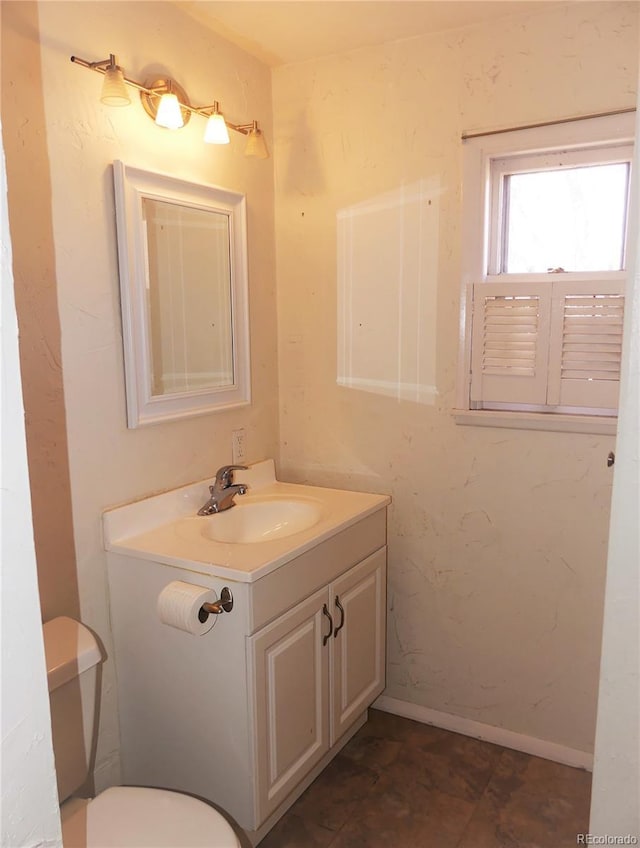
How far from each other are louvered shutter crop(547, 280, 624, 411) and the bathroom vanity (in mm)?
749

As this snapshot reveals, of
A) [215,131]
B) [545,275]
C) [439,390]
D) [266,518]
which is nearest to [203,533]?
[266,518]

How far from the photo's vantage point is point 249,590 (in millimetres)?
1546

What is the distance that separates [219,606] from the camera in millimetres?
1559

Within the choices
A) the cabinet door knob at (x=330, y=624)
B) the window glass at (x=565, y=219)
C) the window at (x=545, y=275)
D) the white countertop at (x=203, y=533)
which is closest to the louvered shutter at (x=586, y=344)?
the window at (x=545, y=275)

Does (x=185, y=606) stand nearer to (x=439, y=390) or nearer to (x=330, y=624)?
(x=330, y=624)

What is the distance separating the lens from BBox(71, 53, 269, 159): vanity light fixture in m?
1.58

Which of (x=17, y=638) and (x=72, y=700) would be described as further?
(x=72, y=700)

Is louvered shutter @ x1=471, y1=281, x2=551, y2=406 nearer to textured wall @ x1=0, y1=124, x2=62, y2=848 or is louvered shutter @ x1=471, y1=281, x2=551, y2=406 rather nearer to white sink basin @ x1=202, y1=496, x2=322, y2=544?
white sink basin @ x1=202, y1=496, x2=322, y2=544

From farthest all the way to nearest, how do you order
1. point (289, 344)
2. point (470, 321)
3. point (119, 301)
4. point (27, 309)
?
point (289, 344) → point (470, 321) → point (119, 301) → point (27, 309)

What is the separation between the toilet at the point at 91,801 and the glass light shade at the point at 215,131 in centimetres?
140

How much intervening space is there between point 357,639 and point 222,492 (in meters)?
0.65

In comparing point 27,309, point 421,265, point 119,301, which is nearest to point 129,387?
point 119,301

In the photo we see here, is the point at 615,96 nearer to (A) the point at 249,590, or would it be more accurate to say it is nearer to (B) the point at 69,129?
(B) the point at 69,129

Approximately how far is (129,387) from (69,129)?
0.66 m
